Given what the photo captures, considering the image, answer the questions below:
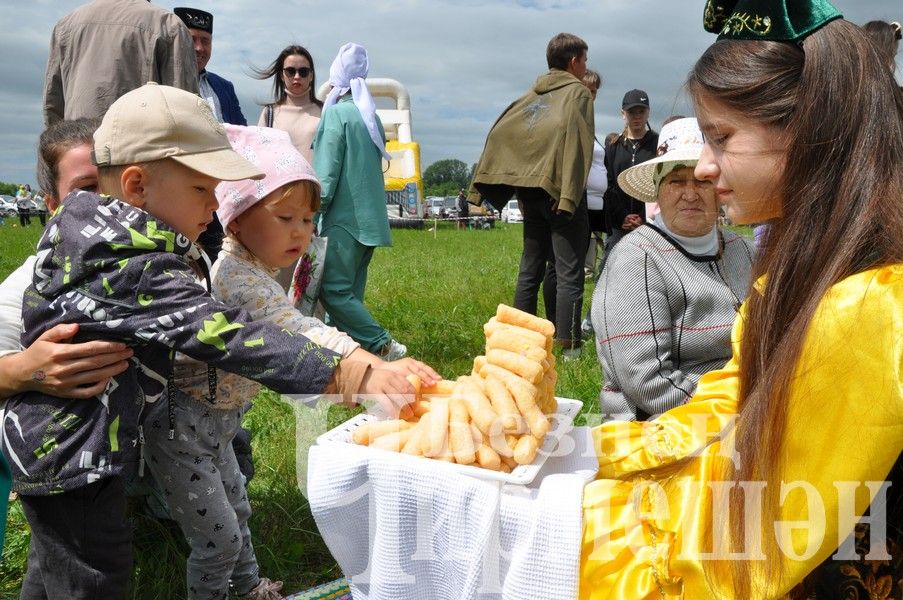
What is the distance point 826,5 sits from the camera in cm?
140

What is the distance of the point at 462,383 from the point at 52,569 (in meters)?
1.11

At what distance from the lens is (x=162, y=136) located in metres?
1.87

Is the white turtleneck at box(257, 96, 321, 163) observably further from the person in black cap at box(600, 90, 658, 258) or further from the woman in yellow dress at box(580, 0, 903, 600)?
the woman in yellow dress at box(580, 0, 903, 600)

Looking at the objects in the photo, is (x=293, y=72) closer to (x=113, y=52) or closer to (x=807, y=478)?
(x=113, y=52)

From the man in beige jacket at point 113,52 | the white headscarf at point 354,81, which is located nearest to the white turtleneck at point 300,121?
the white headscarf at point 354,81

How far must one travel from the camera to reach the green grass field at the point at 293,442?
2.56 meters

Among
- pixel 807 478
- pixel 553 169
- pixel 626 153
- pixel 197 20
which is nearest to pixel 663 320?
pixel 807 478

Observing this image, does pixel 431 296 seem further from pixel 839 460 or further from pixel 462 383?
pixel 839 460

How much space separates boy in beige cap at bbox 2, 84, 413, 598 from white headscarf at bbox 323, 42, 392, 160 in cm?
290

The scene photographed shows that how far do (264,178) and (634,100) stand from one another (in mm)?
5183

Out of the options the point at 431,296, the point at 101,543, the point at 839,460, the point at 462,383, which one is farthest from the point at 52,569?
the point at 431,296

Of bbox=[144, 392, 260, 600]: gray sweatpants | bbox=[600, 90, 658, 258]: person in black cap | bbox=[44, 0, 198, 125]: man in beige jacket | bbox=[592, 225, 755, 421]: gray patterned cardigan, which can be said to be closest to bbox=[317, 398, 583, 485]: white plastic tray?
bbox=[144, 392, 260, 600]: gray sweatpants

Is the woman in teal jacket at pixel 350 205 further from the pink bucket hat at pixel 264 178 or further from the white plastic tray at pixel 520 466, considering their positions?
the white plastic tray at pixel 520 466

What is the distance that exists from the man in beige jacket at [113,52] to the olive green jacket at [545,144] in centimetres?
230
